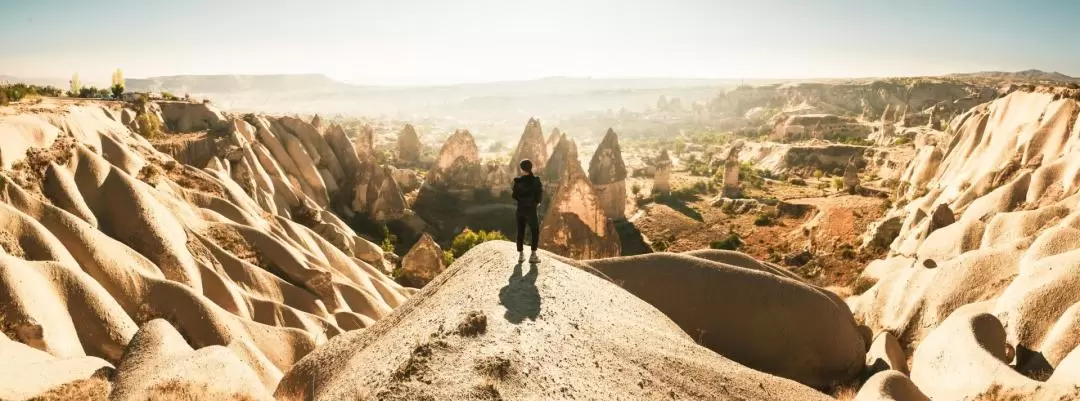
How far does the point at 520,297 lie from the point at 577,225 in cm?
2243

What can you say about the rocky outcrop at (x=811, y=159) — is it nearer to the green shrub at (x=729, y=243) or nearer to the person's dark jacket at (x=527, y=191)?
the green shrub at (x=729, y=243)

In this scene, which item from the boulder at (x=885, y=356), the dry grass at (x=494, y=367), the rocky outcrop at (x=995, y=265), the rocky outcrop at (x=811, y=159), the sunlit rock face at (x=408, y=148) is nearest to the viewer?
the dry grass at (x=494, y=367)

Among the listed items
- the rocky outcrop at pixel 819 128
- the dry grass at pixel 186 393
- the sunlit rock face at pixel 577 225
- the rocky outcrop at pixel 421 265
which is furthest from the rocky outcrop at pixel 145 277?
the rocky outcrop at pixel 819 128

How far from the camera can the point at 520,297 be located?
9.38m

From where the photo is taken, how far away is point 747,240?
45.6 m

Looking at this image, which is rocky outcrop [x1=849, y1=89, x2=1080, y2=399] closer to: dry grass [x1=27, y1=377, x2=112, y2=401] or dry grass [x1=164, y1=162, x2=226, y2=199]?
dry grass [x1=27, y1=377, x2=112, y2=401]

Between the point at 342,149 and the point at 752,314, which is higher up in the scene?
the point at 752,314

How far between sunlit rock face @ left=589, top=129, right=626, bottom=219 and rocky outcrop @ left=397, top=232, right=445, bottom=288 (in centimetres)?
2111

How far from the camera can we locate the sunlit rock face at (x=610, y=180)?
51906mm

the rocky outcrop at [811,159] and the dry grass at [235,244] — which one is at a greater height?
the dry grass at [235,244]

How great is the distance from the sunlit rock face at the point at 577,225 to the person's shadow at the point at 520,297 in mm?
20090

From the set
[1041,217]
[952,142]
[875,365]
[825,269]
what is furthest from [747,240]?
[875,365]

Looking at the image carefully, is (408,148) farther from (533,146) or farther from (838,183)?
(838,183)

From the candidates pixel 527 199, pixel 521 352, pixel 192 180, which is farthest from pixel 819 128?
pixel 521 352
